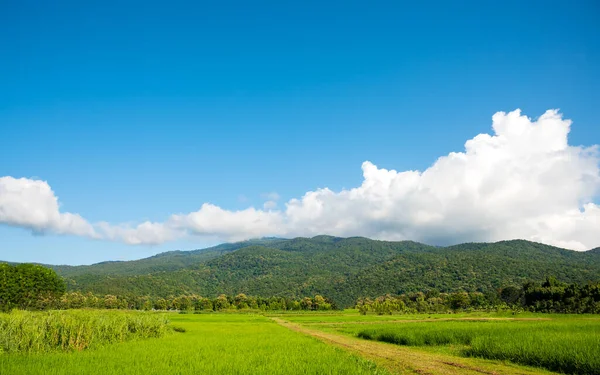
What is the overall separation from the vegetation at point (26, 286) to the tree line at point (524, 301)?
221 ft

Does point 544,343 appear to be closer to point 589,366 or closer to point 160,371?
point 589,366

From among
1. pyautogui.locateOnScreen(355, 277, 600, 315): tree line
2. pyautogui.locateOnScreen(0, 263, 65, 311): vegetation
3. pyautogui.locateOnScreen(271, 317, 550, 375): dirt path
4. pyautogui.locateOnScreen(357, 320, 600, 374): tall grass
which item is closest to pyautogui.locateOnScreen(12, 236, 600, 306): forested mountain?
pyautogui.locateOnScreen(355, 277, 600, 315): tree line

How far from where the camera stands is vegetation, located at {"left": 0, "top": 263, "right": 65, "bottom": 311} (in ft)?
217

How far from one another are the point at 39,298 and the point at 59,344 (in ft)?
217

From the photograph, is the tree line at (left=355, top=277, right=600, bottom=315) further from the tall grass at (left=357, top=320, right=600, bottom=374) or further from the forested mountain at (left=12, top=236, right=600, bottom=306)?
the tall grass at (left=357, top=320, right=600, bottom=374)

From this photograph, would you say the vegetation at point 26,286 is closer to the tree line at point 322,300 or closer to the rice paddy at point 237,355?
the tree line at point 322,300

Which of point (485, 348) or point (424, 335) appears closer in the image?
point (485, 348)

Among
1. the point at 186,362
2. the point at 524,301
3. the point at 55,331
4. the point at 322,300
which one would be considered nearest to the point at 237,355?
the point at 186,362

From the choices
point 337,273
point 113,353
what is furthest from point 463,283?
point 113,353

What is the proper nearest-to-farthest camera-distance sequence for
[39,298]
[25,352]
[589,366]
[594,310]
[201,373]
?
[201,373] < [589,366] < [25,352] < [594,310] < [39,298]

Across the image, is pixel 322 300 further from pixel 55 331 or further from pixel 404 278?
pixel 55 331

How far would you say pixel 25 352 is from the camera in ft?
55.8

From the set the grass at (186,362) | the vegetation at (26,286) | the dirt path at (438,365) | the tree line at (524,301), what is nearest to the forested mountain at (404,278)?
the tree line at (524,301)

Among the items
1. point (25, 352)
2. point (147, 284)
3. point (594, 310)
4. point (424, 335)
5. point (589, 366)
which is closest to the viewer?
point (589, 366)
